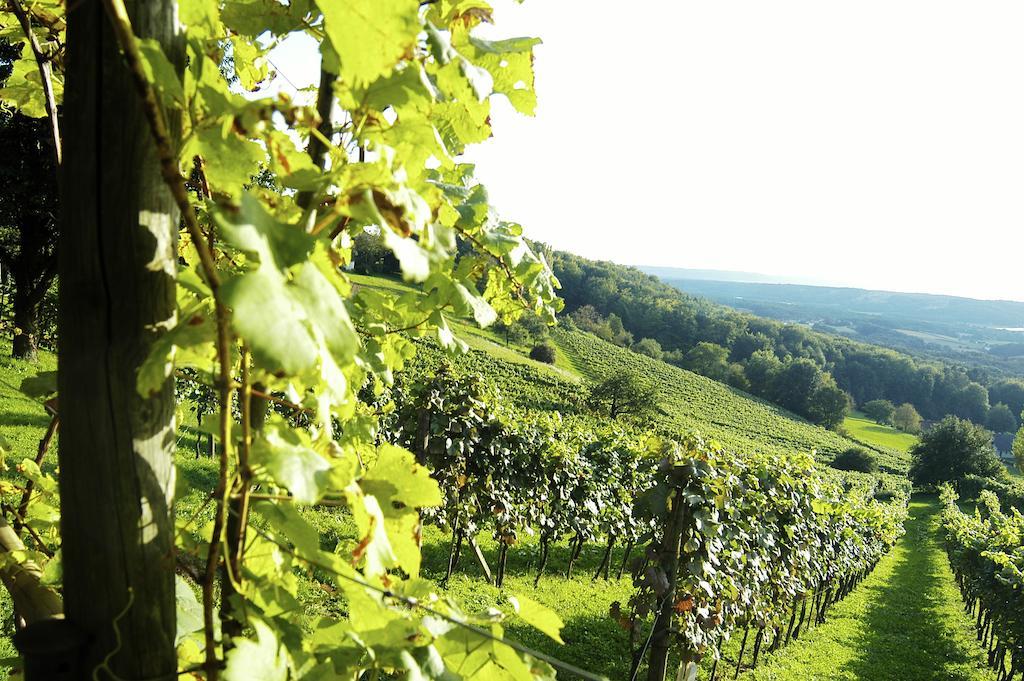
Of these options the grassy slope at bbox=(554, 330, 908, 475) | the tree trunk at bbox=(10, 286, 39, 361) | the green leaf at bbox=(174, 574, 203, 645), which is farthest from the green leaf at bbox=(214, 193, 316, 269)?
the grassy slope at bbox=(554, 330, 908, 475)

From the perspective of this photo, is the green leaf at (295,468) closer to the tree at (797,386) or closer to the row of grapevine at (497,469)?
the row of grapevine at (497,469)

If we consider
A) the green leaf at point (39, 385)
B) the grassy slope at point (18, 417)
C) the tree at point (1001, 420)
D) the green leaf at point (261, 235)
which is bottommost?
the tree at point (1001, 420)

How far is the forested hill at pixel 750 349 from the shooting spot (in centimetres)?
8950

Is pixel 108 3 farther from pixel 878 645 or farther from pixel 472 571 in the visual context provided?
Answer: pixel 878 645

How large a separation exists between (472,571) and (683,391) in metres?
54.1

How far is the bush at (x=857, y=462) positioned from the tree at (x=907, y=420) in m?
44.1

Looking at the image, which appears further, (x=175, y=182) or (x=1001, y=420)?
(x=1001, y=420)

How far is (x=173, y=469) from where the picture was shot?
0.80 m

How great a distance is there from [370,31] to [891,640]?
15.7 meters

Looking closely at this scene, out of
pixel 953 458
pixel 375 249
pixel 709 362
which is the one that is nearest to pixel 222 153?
pixel 375 249

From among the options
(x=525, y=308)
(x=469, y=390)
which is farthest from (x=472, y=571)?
(x=525, y=308)

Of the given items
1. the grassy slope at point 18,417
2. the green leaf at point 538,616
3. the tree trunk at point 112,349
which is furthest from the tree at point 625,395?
the tree trunk at point 112,349

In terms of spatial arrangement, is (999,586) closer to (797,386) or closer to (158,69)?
(158,69)

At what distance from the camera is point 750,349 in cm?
10231
